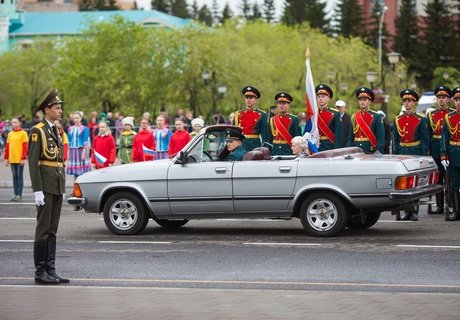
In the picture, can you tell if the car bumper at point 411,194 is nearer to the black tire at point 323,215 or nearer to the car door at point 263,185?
the black tire at point 323,215

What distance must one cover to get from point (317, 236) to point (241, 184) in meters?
1.22

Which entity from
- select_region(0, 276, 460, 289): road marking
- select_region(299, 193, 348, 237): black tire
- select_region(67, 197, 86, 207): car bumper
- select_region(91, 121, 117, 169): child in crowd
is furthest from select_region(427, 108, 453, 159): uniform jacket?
select_region(0, 276, 460, 289): road marking

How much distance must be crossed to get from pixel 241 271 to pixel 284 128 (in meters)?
6.15

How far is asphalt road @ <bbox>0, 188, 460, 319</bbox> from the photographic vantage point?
9679 mm

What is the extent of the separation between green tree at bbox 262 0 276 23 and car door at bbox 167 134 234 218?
135261 mm

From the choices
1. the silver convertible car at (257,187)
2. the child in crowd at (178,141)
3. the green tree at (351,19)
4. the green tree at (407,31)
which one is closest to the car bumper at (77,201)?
the silver convertible car at (257,187)

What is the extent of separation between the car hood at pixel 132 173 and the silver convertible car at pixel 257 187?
1 centimetres

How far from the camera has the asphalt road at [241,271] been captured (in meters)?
9.68

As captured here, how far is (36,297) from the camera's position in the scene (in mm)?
10391

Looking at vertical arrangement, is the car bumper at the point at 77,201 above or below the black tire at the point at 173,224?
above

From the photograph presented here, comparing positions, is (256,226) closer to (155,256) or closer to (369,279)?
(155,256)

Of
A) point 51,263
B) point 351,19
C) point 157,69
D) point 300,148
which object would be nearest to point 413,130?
point 300,148

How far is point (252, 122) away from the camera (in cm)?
1895

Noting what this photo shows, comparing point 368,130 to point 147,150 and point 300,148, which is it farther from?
point 147,150
